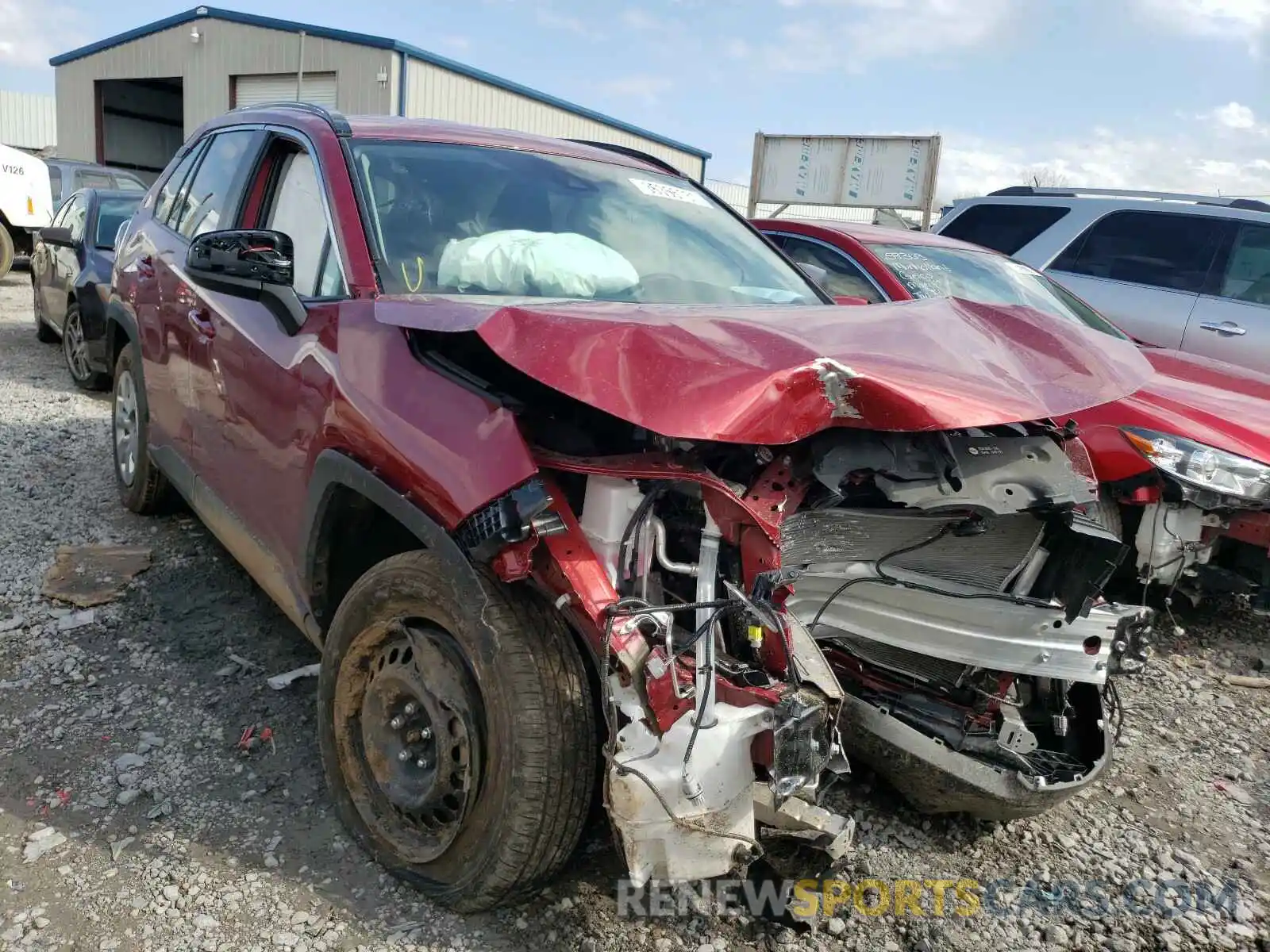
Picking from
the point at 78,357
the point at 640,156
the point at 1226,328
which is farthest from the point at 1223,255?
the point at 78,357

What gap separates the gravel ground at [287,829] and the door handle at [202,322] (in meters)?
1.14

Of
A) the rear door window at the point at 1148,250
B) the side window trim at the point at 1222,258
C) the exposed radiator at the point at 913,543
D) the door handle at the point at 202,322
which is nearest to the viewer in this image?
the exposed radiator at the point at 913,543

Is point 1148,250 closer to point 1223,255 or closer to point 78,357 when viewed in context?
point 1223,255

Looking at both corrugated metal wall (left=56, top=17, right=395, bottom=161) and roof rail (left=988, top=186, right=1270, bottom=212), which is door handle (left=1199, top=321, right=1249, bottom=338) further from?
corrugated metal wall (left=56, top=17, right=395, bottom=161)

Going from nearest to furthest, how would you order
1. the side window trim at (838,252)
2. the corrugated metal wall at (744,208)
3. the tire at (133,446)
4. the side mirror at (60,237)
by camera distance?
the tire at (133,446) → the side window trim at (838,252) → the side mirror at (60,237) → the corrugated metal wall at (744,208)

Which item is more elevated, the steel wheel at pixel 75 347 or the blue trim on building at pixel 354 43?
the blue trim on building at pixel 354 43

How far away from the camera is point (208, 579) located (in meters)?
4.09

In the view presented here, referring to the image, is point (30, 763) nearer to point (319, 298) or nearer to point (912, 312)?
point (319, 298)

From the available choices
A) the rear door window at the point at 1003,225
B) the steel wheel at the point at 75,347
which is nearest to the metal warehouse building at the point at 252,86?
the steel wheel at the point at 75,347

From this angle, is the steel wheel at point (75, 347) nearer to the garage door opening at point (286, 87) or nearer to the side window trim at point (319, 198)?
the side window trim at point (319, 198)

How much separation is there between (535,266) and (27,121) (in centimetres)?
4221

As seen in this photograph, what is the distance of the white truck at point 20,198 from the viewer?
496 inches

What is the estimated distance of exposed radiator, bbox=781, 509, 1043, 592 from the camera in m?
2.43

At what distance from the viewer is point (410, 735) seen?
90.8 inches
